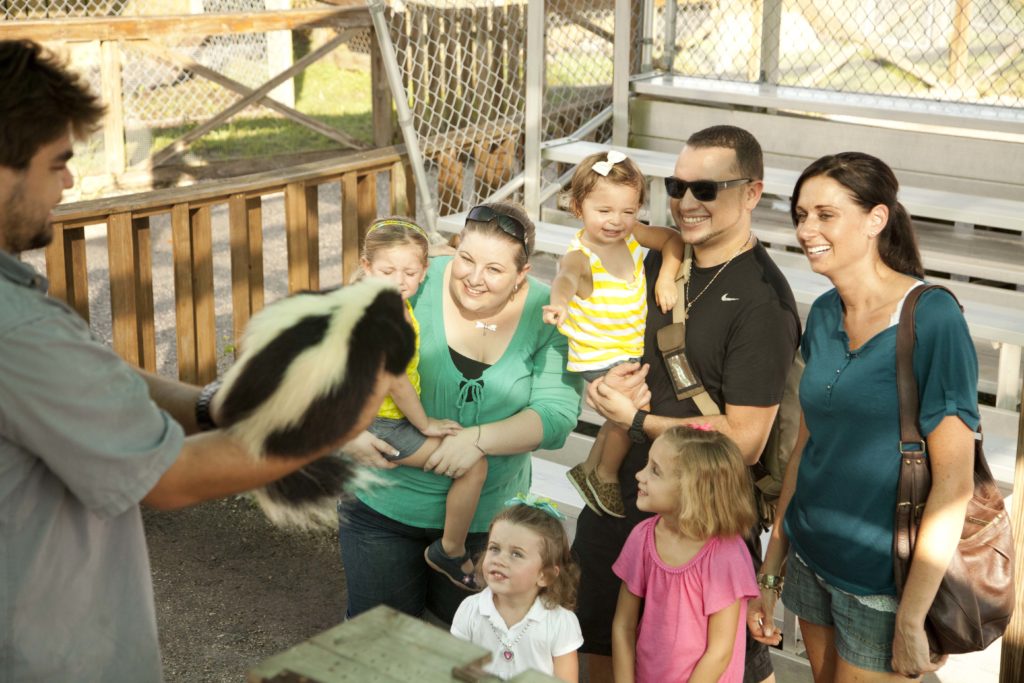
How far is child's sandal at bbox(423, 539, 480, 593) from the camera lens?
10.8 feet

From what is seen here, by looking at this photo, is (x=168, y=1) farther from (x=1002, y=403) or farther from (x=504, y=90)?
(x=1002, y=403)

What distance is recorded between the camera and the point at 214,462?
1657mm

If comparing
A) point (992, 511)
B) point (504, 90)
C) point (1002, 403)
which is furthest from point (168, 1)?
point (992, 511)

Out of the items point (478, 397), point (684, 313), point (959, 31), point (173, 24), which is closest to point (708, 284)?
point (684, 313)

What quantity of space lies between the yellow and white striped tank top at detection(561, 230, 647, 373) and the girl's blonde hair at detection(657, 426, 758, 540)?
42cm

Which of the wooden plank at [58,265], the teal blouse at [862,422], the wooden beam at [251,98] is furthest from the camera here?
the wooden beam at [251,98]

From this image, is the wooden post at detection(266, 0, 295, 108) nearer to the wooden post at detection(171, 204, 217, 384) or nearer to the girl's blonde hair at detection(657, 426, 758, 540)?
the wooden post at detection(171, 204, 217, 384)

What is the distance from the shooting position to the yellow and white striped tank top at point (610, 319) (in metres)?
3.31

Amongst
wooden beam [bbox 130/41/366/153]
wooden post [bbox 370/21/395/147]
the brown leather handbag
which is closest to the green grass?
wooden beam [bbox 130/41/366/153]

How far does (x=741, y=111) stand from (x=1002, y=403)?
2647mm

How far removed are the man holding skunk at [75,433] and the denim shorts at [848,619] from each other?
153 centimetres

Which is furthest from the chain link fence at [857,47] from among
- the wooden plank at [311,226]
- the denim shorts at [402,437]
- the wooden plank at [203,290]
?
the denim shorts at [402,437]

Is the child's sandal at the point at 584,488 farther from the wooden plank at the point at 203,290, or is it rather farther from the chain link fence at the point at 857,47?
the chain link fence at the point at 857,47

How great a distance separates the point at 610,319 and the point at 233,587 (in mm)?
2160
